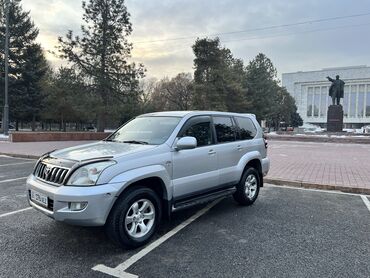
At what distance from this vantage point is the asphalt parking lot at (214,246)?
3.82m

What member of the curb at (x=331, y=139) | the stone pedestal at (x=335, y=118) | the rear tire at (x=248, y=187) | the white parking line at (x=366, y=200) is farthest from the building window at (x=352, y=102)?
the rear tire at (x=248, y=187)

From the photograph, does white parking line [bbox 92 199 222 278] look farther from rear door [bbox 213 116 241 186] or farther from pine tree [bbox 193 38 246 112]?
pine tree [bbox 193 38 246 112]

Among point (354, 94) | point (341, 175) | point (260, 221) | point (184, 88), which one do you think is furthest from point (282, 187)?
point (354, 94)

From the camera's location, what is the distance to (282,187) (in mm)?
8773

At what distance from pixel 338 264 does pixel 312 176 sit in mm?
6143

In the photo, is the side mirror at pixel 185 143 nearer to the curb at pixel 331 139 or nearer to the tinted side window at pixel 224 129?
the tinted side window at pixel 224 129

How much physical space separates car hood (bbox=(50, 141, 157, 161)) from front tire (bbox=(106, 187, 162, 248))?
1.74 ft

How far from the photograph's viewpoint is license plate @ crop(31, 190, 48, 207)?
4277 mm

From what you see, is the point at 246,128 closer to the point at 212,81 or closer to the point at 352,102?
the point at 212,81

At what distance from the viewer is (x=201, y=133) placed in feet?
18.5

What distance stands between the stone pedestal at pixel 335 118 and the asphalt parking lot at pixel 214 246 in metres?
36.4

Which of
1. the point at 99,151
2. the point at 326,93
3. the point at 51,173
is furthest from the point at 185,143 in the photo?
the point at 326,93

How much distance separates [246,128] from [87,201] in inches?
151

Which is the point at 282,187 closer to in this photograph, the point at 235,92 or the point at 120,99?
the point at 120,99
